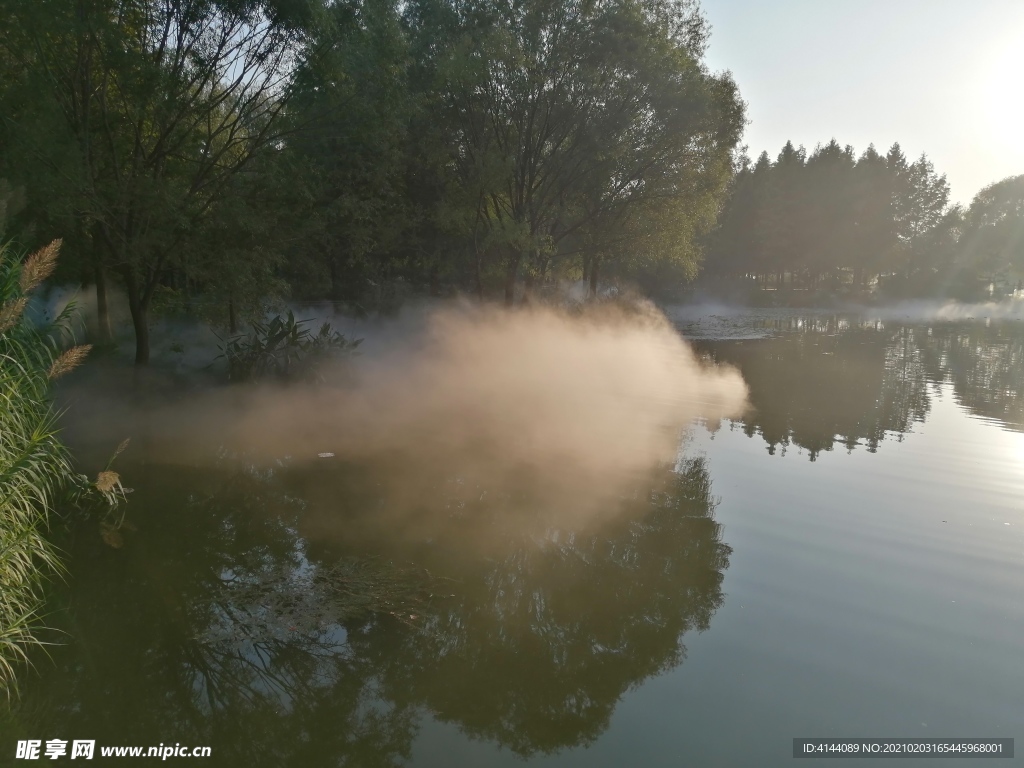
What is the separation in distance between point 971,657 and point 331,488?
24.4ft

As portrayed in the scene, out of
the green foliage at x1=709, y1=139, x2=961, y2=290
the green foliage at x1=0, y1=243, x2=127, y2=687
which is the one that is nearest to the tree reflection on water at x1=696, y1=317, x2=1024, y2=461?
the green foliage at x1=0, y1=243, x2=127, y2=687

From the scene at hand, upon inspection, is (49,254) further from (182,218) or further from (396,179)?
(396,179)

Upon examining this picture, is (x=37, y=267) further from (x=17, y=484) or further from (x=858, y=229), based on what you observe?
(x=858, y=229)

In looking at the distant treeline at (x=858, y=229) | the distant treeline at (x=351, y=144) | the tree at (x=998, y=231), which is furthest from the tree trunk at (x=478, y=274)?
the tree at (x=998, y=231)

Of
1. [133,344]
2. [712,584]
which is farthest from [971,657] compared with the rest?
[133,344]

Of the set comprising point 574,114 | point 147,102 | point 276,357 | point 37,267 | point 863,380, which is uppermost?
point 574,114

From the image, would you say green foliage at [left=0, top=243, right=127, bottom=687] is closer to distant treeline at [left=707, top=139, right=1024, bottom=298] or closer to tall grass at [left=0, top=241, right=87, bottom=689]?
tall grass at [left=0, top=241, right=87, bottom=689]

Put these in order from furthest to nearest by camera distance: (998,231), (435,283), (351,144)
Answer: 1. (998,231)
2. (435,283)
3. (351,144)

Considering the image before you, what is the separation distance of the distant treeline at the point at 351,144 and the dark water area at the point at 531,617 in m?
4.60

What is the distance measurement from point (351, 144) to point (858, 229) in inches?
2359

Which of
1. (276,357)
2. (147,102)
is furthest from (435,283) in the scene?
(147,102)

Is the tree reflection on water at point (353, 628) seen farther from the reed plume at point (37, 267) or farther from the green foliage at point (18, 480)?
the reed plume at point (37, 267)

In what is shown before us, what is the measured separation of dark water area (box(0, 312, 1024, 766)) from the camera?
5.05m

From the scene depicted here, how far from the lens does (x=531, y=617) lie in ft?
21.5
